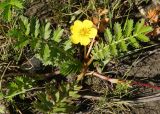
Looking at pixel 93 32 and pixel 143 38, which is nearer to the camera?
pixel 143 38

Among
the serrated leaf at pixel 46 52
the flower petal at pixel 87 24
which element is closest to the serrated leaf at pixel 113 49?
the flower petal at pixel 87 24

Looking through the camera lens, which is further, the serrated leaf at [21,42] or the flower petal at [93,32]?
the flower petal at [93,32]

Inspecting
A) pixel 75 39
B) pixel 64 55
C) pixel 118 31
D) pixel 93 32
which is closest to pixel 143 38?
pixel 118 31

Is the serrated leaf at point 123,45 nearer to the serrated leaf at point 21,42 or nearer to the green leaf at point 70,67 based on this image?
the green leaf at point 70,67

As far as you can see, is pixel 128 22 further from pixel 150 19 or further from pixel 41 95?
pixel 41 95

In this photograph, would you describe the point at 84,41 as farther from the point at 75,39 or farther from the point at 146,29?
the point at 146,29

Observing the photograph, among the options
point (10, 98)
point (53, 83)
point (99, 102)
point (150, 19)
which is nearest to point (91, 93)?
point (99, 102)

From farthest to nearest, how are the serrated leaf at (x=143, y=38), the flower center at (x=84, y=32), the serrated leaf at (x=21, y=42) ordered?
the flower center at (x=84, y=32), the serrated leaf at (x=143, y=38), the serrated leaf at (x=21, y=42)

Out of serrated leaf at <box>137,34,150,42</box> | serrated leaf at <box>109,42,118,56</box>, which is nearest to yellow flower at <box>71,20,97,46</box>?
serrated leaf at <box>109,42,118,56</box>

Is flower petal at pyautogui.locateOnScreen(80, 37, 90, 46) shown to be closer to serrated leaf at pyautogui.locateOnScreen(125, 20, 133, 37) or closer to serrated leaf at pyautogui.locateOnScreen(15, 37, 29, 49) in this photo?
serrated leaf at pyautogui.locateOnScreen(125, 20, 133, 37)
